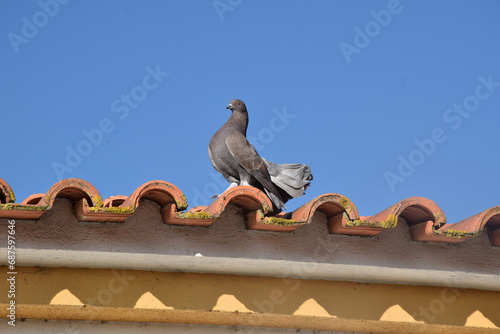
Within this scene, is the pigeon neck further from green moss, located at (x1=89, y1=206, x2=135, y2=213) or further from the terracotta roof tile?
green moss, located at (x1=89, y1=206, x2=135, y2=213)

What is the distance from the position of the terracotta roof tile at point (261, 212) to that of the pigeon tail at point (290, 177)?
20.7 inches

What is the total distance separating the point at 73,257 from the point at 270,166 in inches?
68.8

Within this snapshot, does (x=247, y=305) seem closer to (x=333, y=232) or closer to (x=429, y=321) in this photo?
(x=333, y=232)

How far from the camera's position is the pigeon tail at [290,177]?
5070 millimetres

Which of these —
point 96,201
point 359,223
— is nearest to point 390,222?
point 359,223

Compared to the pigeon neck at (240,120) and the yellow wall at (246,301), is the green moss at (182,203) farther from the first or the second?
the pigeon neck at (240,120)

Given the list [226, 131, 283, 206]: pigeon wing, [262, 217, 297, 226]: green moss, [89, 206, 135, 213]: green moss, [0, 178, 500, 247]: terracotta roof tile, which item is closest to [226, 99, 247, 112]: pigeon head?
[226, 131, 283, 206]: pigeon wing

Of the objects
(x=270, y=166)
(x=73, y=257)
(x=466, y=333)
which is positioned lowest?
(x=466, y=333)

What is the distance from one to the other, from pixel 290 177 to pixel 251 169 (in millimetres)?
337

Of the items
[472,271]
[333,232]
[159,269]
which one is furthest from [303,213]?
[472,271]

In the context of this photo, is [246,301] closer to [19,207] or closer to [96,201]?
[96,201]

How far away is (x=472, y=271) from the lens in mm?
4496

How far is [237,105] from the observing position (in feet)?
18.1

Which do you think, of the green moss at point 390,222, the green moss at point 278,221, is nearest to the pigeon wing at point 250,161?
Result: the green moss at point 278,221
